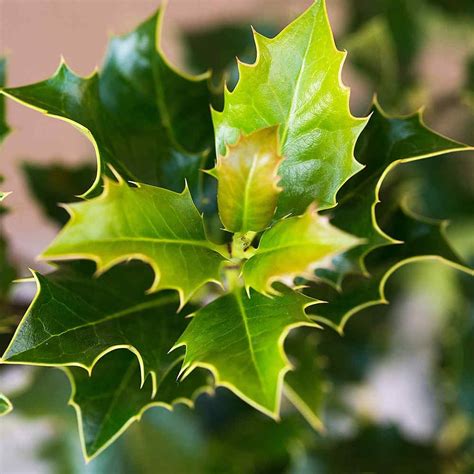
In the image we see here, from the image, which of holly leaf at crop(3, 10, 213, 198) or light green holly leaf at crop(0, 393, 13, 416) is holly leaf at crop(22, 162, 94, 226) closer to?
holly leaf at crop(3, 10, 213, 198)

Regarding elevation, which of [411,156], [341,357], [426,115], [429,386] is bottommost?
[429,386]

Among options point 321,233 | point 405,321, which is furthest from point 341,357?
point 321,233

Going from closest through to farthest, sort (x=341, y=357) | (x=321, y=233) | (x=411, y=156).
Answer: (x=321, y=233), (x=411, y=156), (x=341, y=357)

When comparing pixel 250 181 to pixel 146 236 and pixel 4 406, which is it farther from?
pixel 4 406

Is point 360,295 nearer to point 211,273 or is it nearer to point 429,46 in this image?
point 211,273

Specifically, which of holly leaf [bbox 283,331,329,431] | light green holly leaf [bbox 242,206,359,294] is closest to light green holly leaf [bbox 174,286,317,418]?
light green holly leaf [bbox 242,206,359,294]

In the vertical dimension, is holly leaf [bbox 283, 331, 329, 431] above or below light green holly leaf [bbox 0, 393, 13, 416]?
below

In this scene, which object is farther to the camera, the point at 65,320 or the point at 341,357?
the point at 341,357
